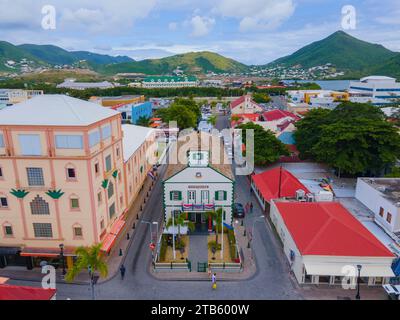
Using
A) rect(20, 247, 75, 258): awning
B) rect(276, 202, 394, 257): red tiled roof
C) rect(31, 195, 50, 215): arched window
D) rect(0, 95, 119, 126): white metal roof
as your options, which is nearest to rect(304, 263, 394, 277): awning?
rect(276, 202, 394, 257): red tiled roof

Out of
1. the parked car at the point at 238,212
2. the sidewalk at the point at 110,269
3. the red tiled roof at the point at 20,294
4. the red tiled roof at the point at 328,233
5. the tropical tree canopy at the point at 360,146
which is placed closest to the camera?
the red tiled roof at the point at 20,294

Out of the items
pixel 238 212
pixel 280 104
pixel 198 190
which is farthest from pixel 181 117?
pixel 198 190

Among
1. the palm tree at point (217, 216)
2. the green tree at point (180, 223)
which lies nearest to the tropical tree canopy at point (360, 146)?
the palm tree at point (217, 216)

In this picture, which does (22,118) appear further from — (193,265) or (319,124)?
(319,124)

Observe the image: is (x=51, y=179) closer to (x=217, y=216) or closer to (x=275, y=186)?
(x=217, y=216)

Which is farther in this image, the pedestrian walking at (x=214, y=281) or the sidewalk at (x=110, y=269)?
the sidewalk at (x=110, y=269)

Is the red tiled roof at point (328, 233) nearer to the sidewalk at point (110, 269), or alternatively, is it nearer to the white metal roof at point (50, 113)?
the sidewalk at point (110, 269)

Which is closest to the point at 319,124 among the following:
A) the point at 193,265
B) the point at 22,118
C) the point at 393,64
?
A: the point at 193,265
